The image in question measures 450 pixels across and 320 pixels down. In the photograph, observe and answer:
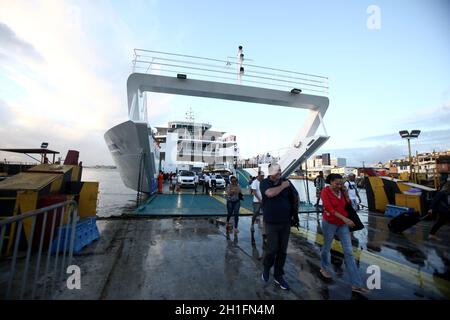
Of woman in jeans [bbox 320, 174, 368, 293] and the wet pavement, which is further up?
woman in jeans [bbox 320, 174, 368, 293]

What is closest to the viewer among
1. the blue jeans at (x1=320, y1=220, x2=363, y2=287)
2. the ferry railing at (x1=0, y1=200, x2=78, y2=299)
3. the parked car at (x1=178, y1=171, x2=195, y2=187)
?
the ferry railing at (x1=0, y1=200, x2=78, y2=299)

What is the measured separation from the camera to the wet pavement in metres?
2.79

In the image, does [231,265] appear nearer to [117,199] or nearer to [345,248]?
[345,248]

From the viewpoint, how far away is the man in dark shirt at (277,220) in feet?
9.62

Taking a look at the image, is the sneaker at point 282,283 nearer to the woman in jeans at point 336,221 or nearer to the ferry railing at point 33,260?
the woman in jeans at point 336,221

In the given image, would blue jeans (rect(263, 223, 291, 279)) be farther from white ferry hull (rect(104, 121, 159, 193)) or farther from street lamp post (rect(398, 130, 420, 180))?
street lamp post (rect(398, 130, 420, 180))

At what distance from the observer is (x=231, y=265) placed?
3.67 meters

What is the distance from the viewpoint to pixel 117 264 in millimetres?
3605

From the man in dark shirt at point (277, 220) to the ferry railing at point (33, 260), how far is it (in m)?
2.68

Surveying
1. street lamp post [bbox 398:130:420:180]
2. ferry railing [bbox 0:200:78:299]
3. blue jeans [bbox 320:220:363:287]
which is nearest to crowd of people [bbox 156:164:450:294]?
blue jeans [bbox 320:220:363:287]

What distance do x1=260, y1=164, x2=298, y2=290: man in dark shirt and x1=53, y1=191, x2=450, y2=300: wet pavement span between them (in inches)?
10.7

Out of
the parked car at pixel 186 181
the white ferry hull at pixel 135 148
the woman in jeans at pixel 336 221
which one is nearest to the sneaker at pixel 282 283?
the woman in jeans at pixel 336 221

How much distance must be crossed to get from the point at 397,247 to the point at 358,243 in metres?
0.75

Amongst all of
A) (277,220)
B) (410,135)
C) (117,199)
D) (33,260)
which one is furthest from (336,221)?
(117,199)
